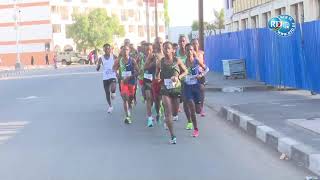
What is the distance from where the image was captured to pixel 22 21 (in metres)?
102

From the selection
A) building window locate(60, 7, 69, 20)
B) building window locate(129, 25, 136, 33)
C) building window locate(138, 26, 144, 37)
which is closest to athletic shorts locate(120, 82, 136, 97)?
building window locate(60, 7, 69, 20)

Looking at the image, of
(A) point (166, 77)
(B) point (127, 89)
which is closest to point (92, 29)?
(B) point (127, 89)

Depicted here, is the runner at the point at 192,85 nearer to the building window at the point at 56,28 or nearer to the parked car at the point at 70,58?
the parked car at the point at 70,58

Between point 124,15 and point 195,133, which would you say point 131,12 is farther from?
point 195,133

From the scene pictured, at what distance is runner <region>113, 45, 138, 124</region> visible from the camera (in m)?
14.2

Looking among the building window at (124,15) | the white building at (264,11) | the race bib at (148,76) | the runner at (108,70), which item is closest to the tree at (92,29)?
the building window at (124,15)

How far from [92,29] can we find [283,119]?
80.5 m

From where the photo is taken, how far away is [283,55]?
66.7 ft

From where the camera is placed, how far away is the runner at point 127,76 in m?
14.2

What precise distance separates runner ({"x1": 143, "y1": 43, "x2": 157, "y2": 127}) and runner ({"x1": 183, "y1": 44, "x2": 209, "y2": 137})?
3.29 feet

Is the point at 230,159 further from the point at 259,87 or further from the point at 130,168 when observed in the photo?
the point at 259,87

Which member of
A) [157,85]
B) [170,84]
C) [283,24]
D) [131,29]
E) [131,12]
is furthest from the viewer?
[131,12]

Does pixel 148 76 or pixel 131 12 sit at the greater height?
pixel 131 12

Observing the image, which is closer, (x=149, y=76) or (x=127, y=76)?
(x=149, y=76)
